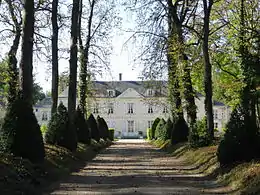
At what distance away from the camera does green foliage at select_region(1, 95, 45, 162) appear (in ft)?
48.7

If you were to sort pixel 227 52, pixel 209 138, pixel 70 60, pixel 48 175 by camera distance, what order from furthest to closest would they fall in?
1. pixel 227 52
2. pixel 70 60
3. pixel 209 138
4. pixel 48 175

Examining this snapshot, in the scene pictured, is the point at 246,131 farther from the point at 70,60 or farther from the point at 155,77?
the point at 70,60

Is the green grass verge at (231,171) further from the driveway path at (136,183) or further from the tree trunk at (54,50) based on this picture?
the tree trunk at (54,50)

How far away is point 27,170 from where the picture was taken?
1322 centimetres

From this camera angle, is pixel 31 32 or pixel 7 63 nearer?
pixel 31 32

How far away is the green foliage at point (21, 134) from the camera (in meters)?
14.8

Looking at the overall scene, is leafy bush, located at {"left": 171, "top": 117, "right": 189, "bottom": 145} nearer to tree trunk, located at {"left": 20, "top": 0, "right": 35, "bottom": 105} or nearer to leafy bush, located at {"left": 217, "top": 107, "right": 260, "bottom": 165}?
leafy bush, located at {"left": 217, "top": 107, "right": 260, "bottom": 165}

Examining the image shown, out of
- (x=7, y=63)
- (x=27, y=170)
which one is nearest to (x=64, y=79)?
(x=7, y=63)

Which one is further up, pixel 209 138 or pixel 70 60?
pixel 70 60

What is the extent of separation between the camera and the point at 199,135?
941 inches

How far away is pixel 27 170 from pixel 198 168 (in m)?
7.36

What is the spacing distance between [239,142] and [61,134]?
9.78 m

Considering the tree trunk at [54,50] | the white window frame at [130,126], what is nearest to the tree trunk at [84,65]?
the tree trunk at [54,50]

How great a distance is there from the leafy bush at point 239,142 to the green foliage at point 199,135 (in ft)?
25.8
